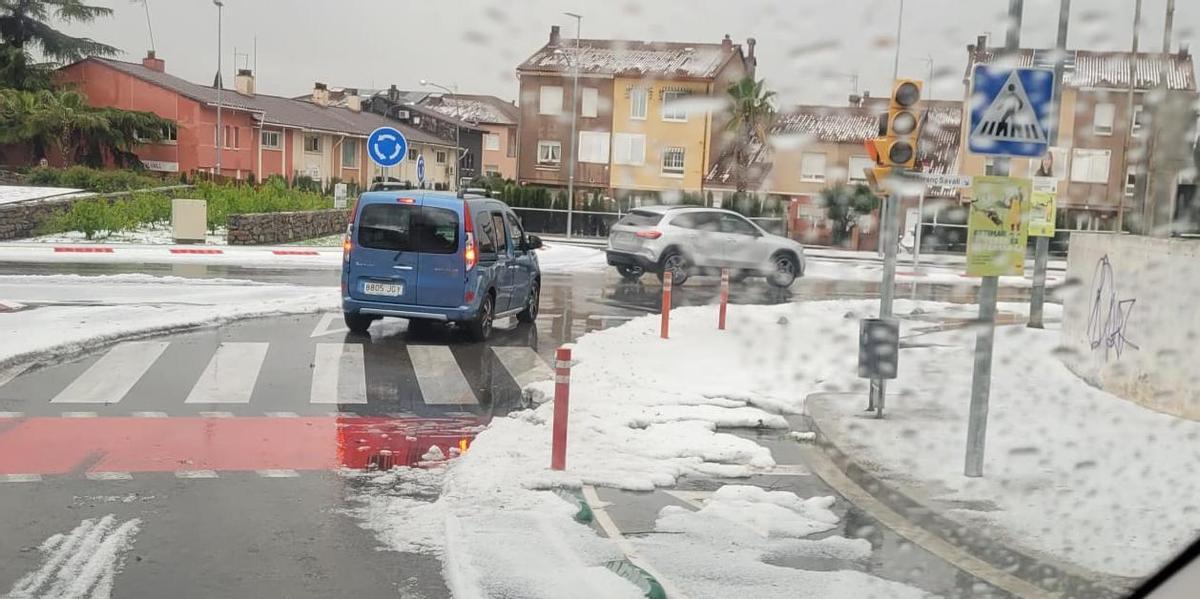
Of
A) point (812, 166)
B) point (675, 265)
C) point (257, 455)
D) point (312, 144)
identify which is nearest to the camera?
point (257, 455)

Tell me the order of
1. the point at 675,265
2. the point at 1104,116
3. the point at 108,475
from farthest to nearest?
1. the point at 675,265
2. the point at 108,475
3. the point at 1104,116

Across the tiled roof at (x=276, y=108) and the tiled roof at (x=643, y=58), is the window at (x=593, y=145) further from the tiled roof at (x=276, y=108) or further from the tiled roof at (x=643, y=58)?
the tiled roof at (x=276, y=108)

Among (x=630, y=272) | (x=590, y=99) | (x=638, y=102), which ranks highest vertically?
(x=590, y=99)

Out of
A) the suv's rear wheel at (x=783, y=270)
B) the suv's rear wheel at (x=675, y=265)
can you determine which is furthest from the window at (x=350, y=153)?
the suv's rear wheel at (x=783, y=270)

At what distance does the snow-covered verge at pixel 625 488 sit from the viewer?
17.4ft

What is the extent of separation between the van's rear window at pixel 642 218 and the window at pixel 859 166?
10.3 metres

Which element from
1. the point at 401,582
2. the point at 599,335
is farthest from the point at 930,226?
the point at 401,582

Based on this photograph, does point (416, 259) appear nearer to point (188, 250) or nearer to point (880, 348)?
point (880, 348)

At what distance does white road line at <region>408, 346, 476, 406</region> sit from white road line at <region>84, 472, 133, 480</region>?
3111mm

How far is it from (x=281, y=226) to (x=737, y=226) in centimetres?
1267

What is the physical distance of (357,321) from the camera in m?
13.4

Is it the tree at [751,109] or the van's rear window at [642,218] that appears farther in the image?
the van's rear window at [642,218]

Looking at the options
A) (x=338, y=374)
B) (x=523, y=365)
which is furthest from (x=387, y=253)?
(x=338, y=374)

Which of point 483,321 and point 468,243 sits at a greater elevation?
point 468,243
